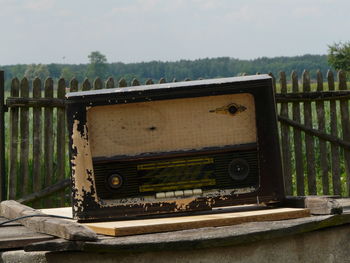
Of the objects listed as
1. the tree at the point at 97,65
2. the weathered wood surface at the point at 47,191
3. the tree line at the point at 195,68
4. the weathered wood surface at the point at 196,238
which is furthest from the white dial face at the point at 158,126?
the tree at the point at 97,65

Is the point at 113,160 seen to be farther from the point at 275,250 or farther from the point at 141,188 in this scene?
the point at 275,250

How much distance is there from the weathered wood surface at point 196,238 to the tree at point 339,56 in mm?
34917

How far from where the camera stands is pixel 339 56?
1510 inches

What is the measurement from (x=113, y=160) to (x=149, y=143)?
0.51ft

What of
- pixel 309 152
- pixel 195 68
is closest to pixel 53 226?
pixel 309 152

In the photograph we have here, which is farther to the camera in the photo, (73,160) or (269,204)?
(269,204)

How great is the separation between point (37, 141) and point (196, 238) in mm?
5644

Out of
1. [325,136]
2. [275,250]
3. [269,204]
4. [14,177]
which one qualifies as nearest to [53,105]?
[14,177]

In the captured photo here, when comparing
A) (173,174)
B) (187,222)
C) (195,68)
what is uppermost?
(195,68)

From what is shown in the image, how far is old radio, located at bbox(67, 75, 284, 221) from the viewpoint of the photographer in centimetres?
295

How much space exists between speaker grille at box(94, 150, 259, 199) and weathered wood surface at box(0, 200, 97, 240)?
23 cm

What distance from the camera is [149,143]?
2994mm

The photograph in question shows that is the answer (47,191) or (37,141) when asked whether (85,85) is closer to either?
(37,141)

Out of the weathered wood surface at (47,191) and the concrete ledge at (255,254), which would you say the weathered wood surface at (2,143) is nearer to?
the weathered wood surface at (47,191)
